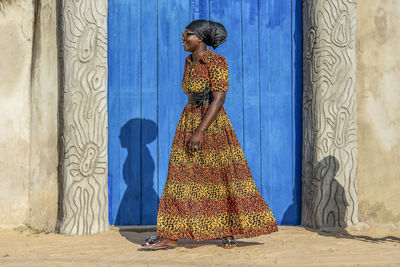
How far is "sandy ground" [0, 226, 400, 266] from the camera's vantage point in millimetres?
3803

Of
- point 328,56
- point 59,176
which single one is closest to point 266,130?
point 328,56

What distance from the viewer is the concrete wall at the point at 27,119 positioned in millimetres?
5207

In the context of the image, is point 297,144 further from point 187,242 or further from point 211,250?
point 211,250

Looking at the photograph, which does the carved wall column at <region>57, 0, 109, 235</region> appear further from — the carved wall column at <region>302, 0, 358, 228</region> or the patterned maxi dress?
the carved wall column at <region>302, 0, 358, 228</region>

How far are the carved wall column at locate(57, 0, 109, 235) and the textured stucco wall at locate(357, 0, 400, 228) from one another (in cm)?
242

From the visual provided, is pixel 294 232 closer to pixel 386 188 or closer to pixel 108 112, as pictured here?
pixel 386 188

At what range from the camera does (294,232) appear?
5.13 metres

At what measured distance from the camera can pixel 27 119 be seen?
5250mm

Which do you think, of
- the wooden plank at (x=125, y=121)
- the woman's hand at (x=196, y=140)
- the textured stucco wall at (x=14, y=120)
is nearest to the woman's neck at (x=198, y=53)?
the woman's hand at (x=196, y=140)

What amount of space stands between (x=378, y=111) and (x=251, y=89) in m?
1.22

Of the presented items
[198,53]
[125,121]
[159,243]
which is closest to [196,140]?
[198,53]

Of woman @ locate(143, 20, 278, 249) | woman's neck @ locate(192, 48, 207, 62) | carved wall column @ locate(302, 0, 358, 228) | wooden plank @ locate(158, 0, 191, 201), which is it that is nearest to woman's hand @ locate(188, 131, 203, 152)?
woman @ locate(143, 20, 278, 249)

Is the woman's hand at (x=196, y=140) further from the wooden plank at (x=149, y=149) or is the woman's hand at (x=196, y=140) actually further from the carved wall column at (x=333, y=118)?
the carved wall column at (x=333, y=118)

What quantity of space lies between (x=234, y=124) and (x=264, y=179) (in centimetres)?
60
